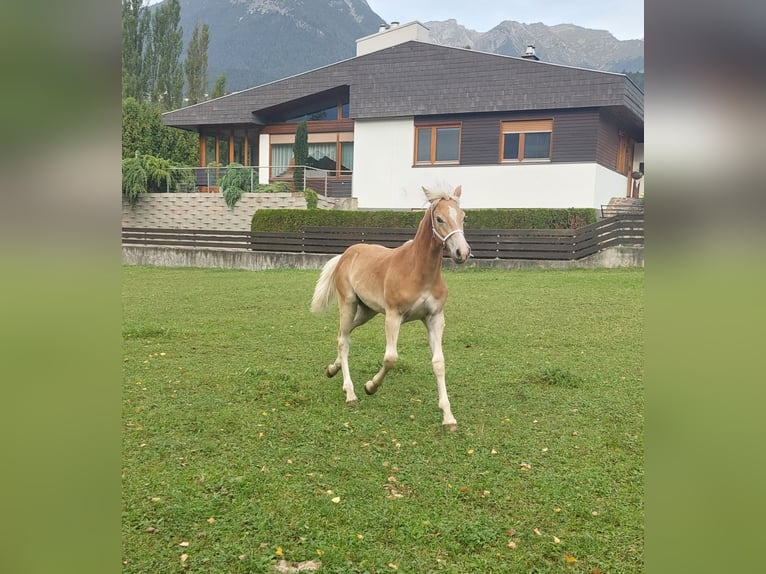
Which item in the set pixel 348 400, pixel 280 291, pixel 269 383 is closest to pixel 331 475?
pixel 348 400

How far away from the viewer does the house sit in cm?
2359

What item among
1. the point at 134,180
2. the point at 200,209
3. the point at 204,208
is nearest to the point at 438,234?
the point at 204,208

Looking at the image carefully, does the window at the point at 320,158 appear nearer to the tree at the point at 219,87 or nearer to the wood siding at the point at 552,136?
the wood siding at the point at 552,136

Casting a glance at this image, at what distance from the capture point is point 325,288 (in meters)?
6.88

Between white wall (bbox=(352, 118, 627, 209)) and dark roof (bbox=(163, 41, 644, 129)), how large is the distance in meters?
1.04

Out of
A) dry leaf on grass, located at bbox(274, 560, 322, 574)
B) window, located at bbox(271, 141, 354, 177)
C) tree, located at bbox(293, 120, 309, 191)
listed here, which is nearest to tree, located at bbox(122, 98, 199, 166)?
window, located at bbox(271, 141, 354, 177)

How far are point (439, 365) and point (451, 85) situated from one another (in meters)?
22.4

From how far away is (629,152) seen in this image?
28.7m

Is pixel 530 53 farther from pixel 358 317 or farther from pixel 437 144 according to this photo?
pixel 358 317

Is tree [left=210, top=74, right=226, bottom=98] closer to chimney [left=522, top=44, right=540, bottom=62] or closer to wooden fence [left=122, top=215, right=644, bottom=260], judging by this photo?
chimney [left=522, top=44, right=540, bottom=62]
